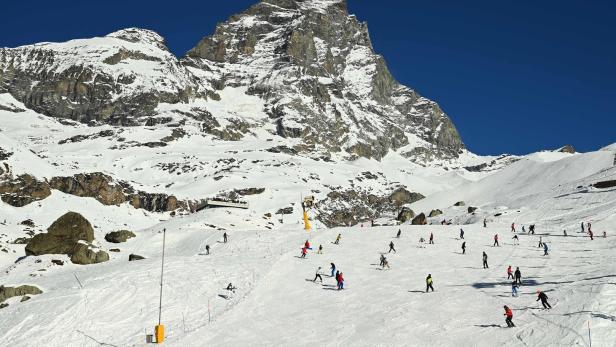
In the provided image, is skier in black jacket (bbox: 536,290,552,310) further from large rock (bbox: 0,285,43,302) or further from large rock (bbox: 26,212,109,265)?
large rock (bbox: 26,212,109,265)

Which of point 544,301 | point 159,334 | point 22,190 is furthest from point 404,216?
point 159,334

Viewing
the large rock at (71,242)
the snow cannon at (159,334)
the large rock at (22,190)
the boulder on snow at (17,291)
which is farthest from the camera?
the large rock at (22,190)

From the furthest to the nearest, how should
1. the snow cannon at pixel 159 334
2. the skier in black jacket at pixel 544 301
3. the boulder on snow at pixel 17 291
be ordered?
1. the boulder on snow at pixel 17 291
2. the snow cannon at pixel 159 334
3. the skier in black jacket at pixel 544 301

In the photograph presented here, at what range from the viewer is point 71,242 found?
213ft

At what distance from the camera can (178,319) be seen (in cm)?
3594

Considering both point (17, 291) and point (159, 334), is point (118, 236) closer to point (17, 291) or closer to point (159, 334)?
point (17, 291)

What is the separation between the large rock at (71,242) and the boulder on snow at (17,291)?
1177 cm

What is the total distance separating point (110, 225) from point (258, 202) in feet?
187

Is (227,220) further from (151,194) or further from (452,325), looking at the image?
(452,325)

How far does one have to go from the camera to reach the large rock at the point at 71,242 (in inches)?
2456

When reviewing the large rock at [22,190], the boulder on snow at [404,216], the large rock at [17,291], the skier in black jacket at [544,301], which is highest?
the large rock at [22,190]

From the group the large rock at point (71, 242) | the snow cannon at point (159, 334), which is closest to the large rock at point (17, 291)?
the large rock at point (71, 242)

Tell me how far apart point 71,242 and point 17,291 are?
52.9 ft

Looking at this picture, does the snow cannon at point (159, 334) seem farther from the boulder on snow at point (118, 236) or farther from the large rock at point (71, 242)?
the boulder on snow at point (118, 236)
